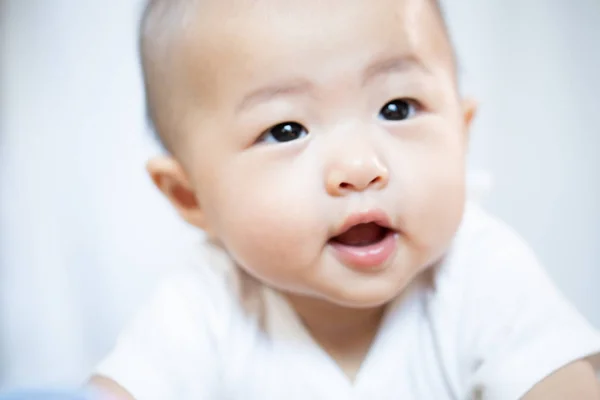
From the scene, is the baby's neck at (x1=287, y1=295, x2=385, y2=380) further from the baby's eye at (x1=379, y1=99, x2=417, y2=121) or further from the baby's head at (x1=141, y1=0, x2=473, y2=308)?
the baby's eye at (x1=379, y1=99, x2=417, y2=121)

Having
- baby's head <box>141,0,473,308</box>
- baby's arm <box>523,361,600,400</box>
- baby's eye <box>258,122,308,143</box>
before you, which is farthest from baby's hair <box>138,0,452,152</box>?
baby's arm <box>523,361,600,400</box>

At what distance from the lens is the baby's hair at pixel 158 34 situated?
627mm

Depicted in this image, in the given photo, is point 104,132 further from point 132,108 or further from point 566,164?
point 566,164

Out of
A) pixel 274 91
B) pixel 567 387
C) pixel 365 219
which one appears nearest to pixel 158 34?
pixel 274 91

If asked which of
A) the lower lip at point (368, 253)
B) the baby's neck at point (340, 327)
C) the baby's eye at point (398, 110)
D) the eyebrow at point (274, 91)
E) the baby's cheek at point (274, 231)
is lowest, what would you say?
the baby's neck at point (340, 327)

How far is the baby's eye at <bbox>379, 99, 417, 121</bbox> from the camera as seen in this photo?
1.97 feet

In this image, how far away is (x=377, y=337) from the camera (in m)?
0.72

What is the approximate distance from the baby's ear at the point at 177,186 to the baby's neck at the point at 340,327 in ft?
0.41

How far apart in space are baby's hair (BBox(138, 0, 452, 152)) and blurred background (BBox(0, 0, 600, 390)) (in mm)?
215

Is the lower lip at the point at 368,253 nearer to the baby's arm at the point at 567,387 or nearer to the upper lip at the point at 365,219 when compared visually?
the upper lip at the point at 365,219

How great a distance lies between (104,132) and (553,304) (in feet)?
1.94

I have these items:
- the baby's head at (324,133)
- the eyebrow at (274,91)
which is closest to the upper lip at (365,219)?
the baby's head at (324,133)

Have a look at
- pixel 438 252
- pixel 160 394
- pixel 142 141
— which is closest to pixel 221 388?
pixel 160 394

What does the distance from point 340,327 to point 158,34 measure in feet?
1.06
